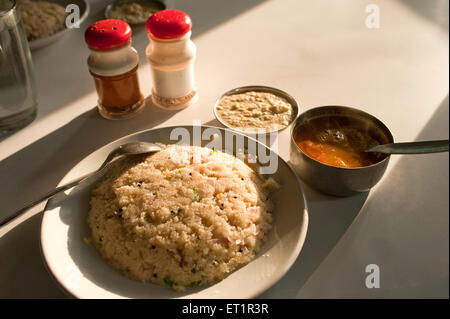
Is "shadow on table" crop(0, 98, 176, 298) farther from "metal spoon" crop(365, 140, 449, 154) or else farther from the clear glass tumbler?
"metal spoon" crop(365, 140, 449, 154)

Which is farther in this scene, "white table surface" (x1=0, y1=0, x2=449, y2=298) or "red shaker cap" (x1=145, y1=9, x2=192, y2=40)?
"red shaker cap" (x1=145, y1=9, x2=192, y2=40)

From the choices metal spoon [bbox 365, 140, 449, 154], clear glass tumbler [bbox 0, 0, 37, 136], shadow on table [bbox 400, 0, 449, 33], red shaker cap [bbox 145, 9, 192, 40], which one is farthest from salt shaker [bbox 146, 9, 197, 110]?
shadow on table [bbox 400, 0, 449, 33]

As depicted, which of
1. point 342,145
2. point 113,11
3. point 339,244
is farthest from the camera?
point 113,11

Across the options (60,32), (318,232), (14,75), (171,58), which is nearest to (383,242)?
(318,232)

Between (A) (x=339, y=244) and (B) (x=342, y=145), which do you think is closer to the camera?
(A) (x=339, y=244)

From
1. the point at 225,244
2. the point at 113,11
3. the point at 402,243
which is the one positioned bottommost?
the point at 402,243

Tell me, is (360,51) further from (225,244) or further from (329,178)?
(225,244)

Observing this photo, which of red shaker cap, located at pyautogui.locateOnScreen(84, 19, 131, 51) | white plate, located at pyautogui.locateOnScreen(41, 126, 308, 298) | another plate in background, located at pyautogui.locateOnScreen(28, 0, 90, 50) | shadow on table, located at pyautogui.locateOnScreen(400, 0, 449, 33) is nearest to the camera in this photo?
white plate, located at pyautogui.locateOnScreen(41, 126, 308, 298)

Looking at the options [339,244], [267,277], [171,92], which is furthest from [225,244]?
[171,92]

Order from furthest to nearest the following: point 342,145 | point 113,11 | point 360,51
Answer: point 113,11 → point 360,51 → point 342,145
